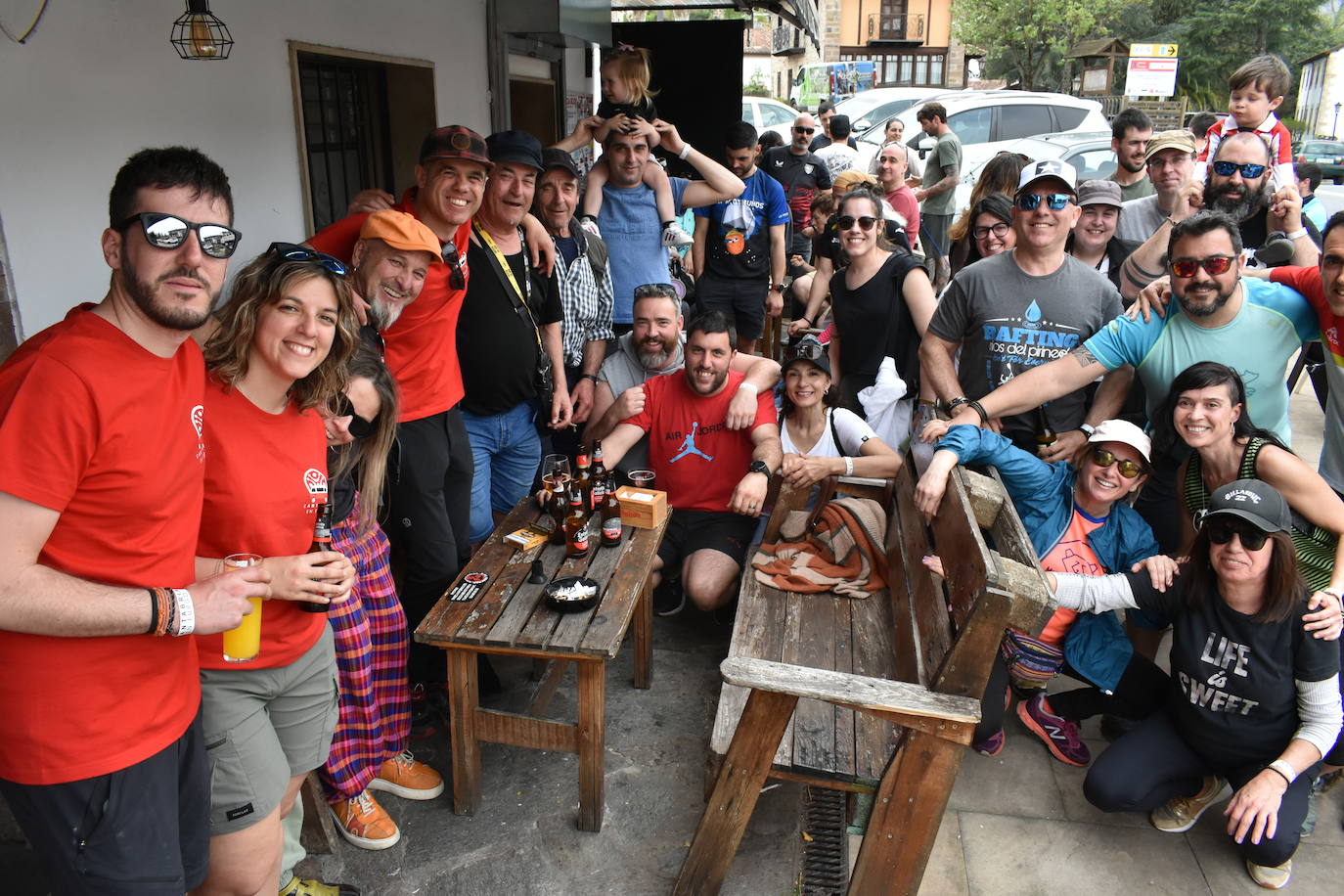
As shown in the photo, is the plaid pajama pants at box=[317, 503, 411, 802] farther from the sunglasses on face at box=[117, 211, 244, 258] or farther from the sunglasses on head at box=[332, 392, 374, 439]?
the sunglasses on face at box=[117, 211, 244, 258]

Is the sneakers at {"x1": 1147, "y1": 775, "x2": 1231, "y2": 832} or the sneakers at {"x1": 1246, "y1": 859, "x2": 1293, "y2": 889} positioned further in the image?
the sneakers at {"x1": 1147, "y1": 775, "x2": 1231, "y2": 832}

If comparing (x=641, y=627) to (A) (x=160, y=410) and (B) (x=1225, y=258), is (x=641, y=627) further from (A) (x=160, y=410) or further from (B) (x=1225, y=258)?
(B) (x=1225, y=258)

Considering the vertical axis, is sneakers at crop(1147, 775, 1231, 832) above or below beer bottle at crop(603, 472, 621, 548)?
below

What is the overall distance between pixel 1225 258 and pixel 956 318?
99 centimetres

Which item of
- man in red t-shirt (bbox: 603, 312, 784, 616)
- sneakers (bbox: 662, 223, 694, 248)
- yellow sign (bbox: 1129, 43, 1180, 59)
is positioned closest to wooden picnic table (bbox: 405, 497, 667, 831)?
man in red t-shirt (bbox: 603, 312, 784, 616)

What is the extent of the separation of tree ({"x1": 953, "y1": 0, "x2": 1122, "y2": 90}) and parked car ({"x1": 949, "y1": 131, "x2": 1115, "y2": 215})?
928 inches

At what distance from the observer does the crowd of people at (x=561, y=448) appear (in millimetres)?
1728

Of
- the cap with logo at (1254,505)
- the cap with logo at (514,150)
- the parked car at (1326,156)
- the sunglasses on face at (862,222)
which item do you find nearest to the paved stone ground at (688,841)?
the cap with logo at (1254,505)

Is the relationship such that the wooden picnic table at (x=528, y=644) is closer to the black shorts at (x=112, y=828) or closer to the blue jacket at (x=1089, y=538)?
the black shorts at (x=112, y=828)

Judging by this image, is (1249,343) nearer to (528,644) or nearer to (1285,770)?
(1285,770)

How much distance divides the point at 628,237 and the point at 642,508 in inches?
83.2

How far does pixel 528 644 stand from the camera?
279 centimetres

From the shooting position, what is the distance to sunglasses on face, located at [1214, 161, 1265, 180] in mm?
4223

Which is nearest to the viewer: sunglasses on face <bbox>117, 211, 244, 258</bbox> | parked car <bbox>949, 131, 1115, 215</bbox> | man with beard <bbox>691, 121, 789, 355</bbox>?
sunglasses on face <bbox>117, 211, 244, 258</bbox>
